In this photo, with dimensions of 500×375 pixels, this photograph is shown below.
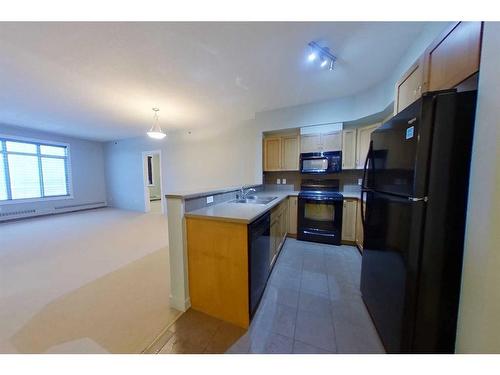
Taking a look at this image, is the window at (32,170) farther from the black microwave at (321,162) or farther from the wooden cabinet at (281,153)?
the black microwave at (321,162)

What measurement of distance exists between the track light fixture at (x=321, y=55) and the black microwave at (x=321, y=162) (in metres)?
1.47

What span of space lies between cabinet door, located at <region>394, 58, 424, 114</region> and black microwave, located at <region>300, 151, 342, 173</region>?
130 centimetres

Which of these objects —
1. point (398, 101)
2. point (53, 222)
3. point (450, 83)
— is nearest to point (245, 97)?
point (398, 101)

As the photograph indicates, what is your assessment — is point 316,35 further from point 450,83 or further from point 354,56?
point 450,83

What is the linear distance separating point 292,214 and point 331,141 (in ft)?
5.22

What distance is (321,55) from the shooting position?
2033mm

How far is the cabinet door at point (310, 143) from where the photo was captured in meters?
3.39

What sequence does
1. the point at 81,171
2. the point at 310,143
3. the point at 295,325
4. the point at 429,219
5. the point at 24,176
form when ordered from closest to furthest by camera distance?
the point at 429,219
the point at 295,325
the point at 310,143
the point at 24,176
the point at 81,171

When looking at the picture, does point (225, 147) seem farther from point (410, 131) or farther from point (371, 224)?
point (410, 131)

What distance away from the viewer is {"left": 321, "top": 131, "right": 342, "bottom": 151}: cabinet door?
10.6 feet

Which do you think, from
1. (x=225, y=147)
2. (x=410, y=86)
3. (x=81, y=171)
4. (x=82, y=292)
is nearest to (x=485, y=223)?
(x=410, y=86)

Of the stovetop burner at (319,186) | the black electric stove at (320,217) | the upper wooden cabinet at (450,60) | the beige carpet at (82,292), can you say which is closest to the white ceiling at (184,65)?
the upper wooden cabinet at (450,60)

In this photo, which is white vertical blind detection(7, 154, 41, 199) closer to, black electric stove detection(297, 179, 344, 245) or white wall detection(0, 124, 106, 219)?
white wall detection(0, 124, 106, 219)
